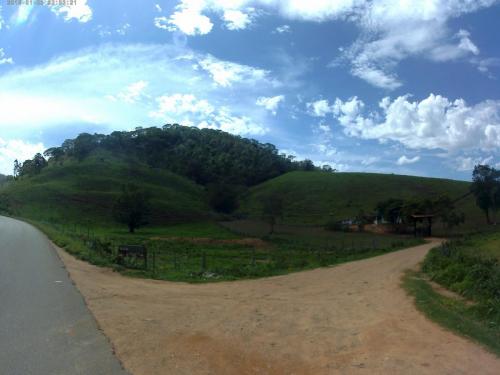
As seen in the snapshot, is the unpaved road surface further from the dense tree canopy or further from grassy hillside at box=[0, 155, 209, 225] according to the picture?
the dense tree canopy

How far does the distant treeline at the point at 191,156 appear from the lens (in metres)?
156

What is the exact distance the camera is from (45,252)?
26.0 m

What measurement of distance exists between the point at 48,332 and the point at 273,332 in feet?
14.3

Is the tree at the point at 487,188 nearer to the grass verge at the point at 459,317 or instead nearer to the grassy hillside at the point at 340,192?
the grassy hillside at the point at 340,192

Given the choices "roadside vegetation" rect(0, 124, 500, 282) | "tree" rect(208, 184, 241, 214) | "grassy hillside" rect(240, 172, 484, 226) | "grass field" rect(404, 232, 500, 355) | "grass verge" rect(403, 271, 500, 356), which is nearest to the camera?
"grass verge" rect(403, 271, 500, 356)

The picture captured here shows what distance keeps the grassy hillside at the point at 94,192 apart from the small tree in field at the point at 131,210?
9698 mm

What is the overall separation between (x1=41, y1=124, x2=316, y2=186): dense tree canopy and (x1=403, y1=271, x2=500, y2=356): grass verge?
442 feet

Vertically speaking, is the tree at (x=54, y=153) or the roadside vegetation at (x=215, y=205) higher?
the tree at (x=54, y=153)

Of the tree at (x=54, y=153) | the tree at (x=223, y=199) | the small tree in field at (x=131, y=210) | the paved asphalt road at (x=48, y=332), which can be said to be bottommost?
the paved asphalt road at (x=48, y=332)

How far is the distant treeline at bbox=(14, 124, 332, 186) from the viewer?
15562 cm

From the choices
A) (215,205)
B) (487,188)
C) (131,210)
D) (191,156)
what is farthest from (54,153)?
(487,188)

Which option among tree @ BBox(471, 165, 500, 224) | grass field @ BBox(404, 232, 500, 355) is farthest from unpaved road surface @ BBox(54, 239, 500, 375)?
tree @ BBox(471, 165, 500, 224)

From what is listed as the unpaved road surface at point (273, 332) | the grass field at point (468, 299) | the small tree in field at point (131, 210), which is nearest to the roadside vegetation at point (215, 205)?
the small tree in field at point (131, 210)

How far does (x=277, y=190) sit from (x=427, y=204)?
2370 inches
